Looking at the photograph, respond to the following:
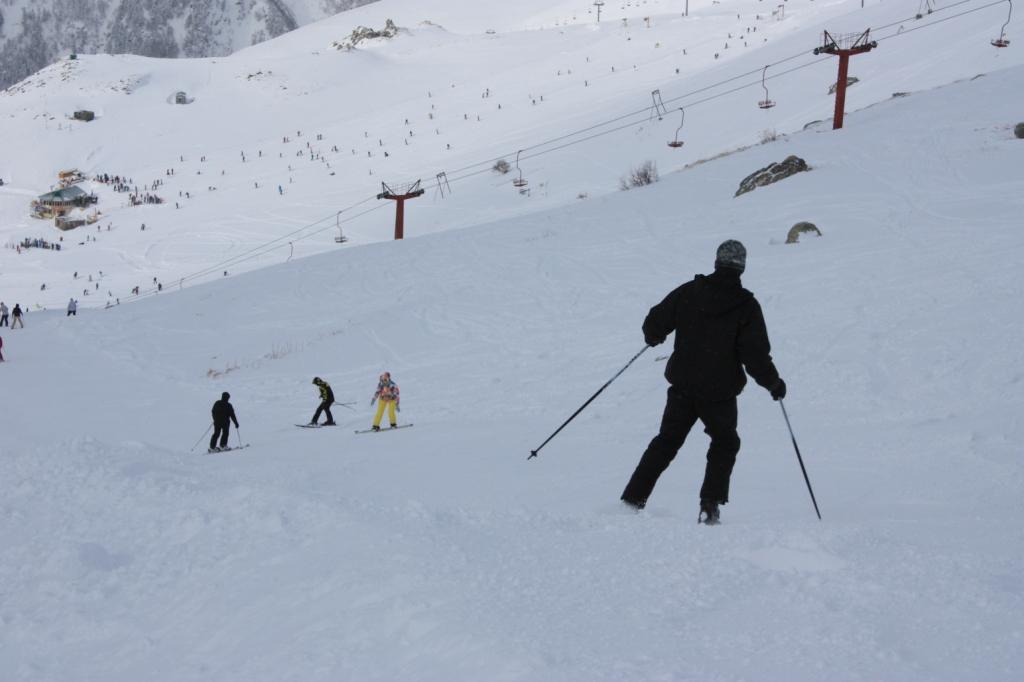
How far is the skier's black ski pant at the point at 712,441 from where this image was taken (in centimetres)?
500

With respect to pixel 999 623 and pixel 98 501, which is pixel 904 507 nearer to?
pixel 999 623

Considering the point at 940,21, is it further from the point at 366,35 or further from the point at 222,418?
the point at 366,35

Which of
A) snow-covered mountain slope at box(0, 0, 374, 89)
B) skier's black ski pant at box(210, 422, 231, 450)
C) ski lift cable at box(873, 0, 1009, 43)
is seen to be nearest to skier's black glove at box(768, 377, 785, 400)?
skier's black ski pant at box(210, 422, 231, 450)

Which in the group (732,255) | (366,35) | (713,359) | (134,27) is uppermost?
(134,27)

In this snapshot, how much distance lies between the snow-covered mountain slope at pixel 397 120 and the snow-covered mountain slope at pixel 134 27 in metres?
73.0

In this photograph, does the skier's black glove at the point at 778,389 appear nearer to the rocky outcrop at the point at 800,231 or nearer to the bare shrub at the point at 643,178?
the rocky outcrop at the point at 800,231

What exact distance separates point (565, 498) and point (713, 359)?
1.77 meters

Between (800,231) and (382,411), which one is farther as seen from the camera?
(800,231)

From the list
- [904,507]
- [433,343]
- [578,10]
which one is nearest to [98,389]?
[433,343]

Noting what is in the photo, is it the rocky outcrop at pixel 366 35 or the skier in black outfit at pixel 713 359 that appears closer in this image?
the skier in black outfit at pixel 713 359

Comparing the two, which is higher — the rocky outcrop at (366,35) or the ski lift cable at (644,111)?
the rocky outcrop at (366,35)

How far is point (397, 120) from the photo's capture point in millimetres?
63219

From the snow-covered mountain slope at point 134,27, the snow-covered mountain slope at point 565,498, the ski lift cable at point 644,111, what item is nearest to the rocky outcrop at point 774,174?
the snow-covered mountain slope at point 565,498

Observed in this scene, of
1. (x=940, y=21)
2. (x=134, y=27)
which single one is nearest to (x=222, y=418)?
(x=940, y=21)
